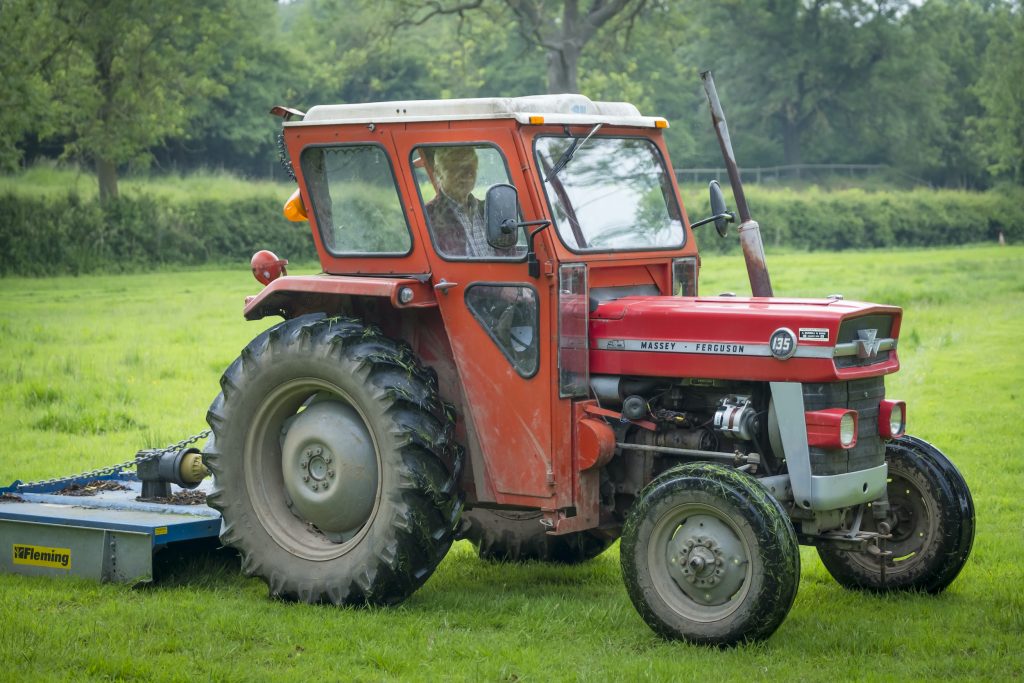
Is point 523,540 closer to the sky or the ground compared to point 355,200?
closer to the ground

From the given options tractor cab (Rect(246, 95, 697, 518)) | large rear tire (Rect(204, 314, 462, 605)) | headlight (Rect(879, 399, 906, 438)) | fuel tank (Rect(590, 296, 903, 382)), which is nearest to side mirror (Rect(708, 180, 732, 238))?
tractor cab (Rect(246, 95, 697, 518))

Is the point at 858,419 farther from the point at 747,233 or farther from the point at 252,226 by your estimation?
the point at 252,226

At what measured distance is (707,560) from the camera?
617 centimetres

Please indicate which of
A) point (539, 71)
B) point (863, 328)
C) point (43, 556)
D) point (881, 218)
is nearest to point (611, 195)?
point (863, 328)

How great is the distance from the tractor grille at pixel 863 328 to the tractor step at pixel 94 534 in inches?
139

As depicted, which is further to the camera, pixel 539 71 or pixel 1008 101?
pixel 539 71

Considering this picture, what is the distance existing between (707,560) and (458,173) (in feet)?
7.75

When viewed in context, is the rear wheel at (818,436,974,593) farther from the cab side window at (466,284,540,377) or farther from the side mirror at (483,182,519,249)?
the side mirror at (483,182,519,249)

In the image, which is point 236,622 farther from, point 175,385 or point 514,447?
point 175,385

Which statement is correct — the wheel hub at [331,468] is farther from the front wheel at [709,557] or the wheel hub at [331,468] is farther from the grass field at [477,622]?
the front wheel at [709,557]

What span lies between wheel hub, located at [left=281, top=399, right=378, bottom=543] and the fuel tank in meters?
1.29

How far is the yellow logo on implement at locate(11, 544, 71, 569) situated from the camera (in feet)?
24.2

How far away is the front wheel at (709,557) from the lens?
19.6ft

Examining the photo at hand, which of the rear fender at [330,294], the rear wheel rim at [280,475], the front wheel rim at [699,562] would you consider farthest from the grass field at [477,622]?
the rear fender at [330,294]
